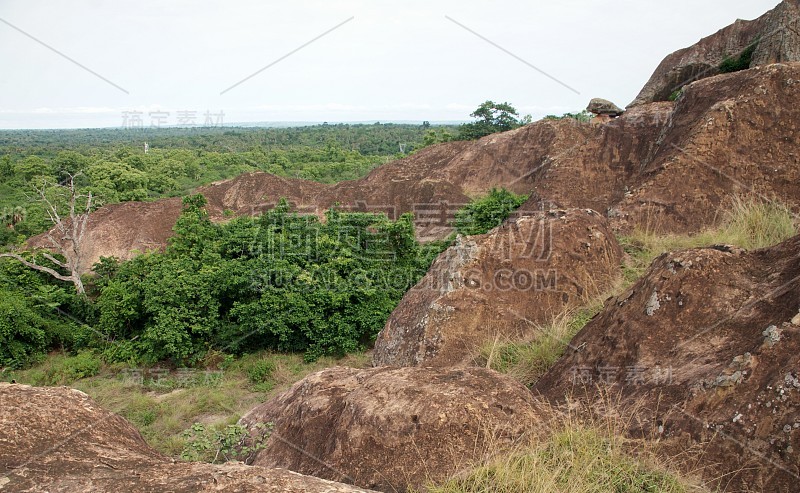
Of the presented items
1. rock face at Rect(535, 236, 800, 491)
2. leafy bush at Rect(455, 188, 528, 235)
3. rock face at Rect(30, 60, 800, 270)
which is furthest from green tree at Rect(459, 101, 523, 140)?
rock face at Rect(535, 236, 800, 491)

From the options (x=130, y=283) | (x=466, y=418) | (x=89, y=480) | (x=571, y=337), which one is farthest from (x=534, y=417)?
(x=130, y=283)

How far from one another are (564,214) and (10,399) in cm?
478

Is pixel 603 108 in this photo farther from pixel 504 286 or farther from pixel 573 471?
pixel 573 471

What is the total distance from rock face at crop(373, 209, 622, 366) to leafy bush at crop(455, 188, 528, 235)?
6337 mm

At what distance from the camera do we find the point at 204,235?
10891mm

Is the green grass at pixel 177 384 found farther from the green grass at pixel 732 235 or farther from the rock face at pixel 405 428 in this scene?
the green grass at pixel 732 235

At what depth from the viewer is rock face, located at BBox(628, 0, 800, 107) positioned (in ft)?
39.2

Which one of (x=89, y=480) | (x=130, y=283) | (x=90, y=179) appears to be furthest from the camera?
(x=90, y=179)

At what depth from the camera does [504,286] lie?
542cm

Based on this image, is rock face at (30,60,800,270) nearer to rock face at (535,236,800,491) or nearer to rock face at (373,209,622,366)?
rock face at (373,209,622,366)

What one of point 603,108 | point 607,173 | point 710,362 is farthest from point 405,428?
point 603,108

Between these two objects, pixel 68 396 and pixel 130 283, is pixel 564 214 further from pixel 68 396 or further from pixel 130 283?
pixel 130 283

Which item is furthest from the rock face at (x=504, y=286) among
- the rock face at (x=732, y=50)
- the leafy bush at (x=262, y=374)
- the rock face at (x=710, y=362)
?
the rock face at (x=732, y=50)

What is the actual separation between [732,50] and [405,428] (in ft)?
52.0
